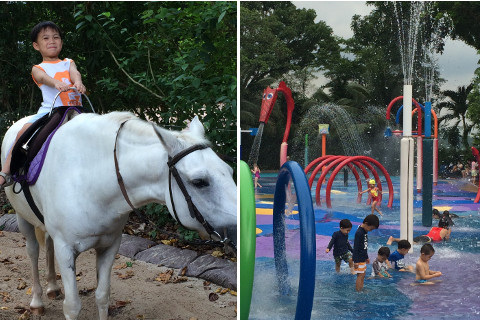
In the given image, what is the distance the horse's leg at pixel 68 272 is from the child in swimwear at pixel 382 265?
113 inches

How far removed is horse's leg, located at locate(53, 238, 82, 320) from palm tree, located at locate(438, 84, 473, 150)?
5752 mm

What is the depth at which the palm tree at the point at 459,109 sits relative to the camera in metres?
6.82

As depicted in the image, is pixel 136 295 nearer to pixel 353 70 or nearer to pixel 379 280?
pixel 379 280

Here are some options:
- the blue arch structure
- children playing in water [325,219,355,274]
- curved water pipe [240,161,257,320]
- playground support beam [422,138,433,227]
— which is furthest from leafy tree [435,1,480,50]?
curved water pipe [240,161,257,320]

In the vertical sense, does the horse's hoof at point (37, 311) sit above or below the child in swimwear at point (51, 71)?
below

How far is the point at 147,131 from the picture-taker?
214 centimetres

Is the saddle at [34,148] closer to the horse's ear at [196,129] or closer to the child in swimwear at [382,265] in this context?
the horse's ear at [196,129]

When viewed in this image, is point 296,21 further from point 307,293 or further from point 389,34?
point 307,293

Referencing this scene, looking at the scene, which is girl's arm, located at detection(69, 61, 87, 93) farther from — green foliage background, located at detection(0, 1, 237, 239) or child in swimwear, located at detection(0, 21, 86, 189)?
green foliage background, located at detection(0, 1, 237, 239)

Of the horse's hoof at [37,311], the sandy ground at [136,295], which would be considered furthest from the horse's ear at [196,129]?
the horse's hoof at [37,311]

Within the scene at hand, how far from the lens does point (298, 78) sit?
6.37m

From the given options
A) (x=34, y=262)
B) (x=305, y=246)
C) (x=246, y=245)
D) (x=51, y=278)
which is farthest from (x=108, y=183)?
(x=51, y=278)

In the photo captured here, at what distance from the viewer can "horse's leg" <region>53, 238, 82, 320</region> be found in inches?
91.5

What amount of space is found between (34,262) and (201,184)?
175 cm
